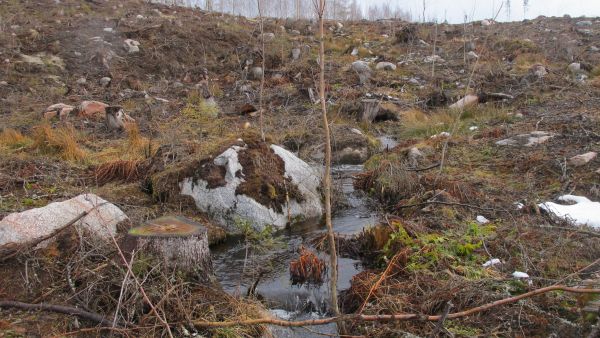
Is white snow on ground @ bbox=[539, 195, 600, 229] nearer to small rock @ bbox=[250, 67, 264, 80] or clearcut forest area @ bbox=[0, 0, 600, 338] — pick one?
clearcut forest area @ bbox=[0, 0, 600, 338]

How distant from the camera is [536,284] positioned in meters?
2.89

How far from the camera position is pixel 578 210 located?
4086mm

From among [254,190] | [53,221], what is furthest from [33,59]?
[53,221]

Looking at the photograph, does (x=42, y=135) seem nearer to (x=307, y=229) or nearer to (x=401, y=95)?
(x=307, y=229)

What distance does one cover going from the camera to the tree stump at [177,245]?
3.05 metres

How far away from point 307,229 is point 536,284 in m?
2.40

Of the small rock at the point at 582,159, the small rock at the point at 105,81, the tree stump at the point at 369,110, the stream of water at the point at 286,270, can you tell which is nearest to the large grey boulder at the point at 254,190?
the stream of water at the point at 286,270

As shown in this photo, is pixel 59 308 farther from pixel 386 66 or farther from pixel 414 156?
pixel 386 66

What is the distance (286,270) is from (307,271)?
26 cm

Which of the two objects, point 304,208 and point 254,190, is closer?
point 254,190

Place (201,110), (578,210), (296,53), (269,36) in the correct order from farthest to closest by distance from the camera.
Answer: (269,36) → (296,53) → (201,110) → (578,210)

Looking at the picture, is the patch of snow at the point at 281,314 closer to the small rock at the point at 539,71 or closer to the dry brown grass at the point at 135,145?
the dry brown grass at the point at 135,145

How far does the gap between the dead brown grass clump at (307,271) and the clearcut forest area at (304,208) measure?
16 millimetres

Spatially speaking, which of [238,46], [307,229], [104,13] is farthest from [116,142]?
[104,13]
